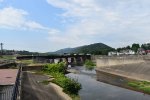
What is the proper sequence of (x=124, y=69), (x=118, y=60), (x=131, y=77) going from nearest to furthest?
(x=131, y=77) → (x=124, y=69) → (x=118, y=60)

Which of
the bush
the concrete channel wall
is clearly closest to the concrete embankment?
the concrete channel wall

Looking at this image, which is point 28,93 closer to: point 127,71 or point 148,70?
point 148,70

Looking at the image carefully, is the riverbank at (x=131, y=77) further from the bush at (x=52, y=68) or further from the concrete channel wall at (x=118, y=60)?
the bush at (x=52, y=68)

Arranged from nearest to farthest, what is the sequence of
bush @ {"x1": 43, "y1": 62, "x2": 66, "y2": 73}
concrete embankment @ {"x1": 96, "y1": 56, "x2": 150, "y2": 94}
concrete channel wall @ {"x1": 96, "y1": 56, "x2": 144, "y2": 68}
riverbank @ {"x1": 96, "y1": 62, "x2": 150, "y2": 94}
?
riverbank @ {"x1": 96, "y1": 62, "x2": 150, "y2": 94} → concrete embankment @ {"x1": 96, "y1": 56, "x2": 150, "y2": 94} → bush @ {"x1": 43, "y1": 62, "x2": 66, "y2": 73} → concrete channel wall @ {"x1": 96, "y1": 56, "x2": 144, "y2": 68}

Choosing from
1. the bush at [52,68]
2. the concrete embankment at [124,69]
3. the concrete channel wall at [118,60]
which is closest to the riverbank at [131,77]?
the concrete embankment at [124,69]

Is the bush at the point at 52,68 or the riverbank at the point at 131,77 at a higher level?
the bush at the point at 52,68

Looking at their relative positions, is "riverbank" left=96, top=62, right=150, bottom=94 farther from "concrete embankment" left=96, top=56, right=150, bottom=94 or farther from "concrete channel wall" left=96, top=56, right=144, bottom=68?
"concrete channel wall" left=96, top=56, right=144, bottom=68

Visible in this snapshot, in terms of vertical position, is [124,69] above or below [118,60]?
Answer: below

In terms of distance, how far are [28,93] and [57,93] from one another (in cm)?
907

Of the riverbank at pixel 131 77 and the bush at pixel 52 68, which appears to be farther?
the bush at pixel 52 68

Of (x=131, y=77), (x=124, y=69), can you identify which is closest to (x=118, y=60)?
(x=124, y=69)

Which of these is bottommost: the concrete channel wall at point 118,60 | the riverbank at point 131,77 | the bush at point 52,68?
the riverbank at point 131,77

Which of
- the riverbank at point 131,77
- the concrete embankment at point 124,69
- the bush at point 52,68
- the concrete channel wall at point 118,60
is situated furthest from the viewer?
the concrete channel wall at point 118,60

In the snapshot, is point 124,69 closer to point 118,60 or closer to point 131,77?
point 118,60
